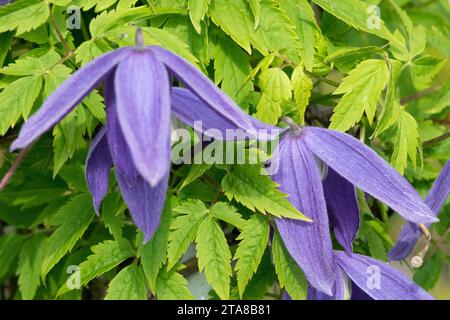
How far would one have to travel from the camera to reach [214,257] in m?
1.01

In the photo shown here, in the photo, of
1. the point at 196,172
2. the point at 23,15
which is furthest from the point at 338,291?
the point at 23,15

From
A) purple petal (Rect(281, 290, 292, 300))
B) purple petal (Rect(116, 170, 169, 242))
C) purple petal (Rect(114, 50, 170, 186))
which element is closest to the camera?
purple petal (Rect(114, 50, 170, 186))

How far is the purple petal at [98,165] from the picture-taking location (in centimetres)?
91

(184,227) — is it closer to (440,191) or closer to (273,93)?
(273,93)

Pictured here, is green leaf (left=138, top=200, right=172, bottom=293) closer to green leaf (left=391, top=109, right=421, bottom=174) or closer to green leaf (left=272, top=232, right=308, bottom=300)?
green leaf (left=272, top=232, right=308, bottom=300)

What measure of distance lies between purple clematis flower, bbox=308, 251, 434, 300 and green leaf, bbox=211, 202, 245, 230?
0.13 meters

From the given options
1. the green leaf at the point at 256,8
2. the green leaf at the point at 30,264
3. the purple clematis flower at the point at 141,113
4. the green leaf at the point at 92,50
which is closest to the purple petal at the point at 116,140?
the purple clematis flower at the point at 141,113

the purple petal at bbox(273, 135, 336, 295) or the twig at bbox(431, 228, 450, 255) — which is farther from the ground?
the purple petal at bbox(273, 135, 336, 295)

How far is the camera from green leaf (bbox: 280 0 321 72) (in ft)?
3.58

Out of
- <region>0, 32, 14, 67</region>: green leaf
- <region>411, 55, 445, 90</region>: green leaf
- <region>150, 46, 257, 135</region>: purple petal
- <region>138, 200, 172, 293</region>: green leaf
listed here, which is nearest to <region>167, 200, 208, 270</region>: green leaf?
<region>138, 200, 172, 293</region>: green leaf

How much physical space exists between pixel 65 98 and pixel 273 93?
1.03 ft

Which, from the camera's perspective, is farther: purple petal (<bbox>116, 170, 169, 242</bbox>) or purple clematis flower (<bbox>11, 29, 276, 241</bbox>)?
purple petal (<bbox>116, 170, 169, 242</bbox>)

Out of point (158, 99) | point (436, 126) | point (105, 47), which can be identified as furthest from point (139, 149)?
point (436, 126)

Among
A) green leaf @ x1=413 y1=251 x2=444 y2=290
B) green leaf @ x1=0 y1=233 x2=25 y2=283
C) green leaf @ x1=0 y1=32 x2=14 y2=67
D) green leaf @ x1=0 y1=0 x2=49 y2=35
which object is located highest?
green leaf @ x1=0 y1=0 x2=49 y2=35
